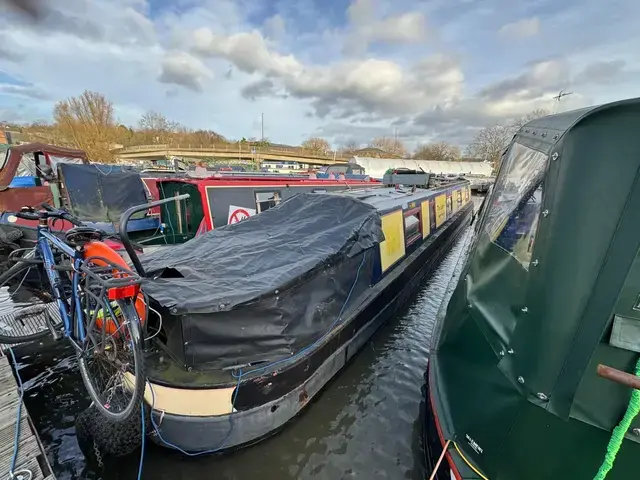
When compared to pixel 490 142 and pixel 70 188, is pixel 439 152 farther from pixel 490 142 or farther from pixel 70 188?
pixel 70 188

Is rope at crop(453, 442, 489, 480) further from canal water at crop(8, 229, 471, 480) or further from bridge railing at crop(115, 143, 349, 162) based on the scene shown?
bridge railing at crop(115, 143, 349, 162)

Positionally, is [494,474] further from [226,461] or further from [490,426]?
[226,461]

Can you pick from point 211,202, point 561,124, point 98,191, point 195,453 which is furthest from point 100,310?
point 98,191

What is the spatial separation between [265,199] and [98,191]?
5073 mm

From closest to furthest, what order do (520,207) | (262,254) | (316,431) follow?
1. (520,207)
2. (316,431)
3. (262,254)

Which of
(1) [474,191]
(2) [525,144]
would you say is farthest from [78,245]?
→ (1) [474,191]

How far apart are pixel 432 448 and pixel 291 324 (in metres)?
1.34

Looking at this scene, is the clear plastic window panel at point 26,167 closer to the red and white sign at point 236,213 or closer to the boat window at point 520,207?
the red and white sign at point 236,213

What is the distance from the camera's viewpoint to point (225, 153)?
205ft

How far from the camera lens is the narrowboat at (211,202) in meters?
5.83

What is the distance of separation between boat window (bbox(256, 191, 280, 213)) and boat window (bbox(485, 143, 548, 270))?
489 centimetres

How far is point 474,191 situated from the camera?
2992 centimetres

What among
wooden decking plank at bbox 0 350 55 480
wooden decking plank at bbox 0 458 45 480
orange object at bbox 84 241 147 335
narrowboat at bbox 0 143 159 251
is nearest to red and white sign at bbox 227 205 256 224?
narrowboat at bbox 0 143 159 251

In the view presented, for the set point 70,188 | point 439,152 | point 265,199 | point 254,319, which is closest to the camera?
point 254,319
